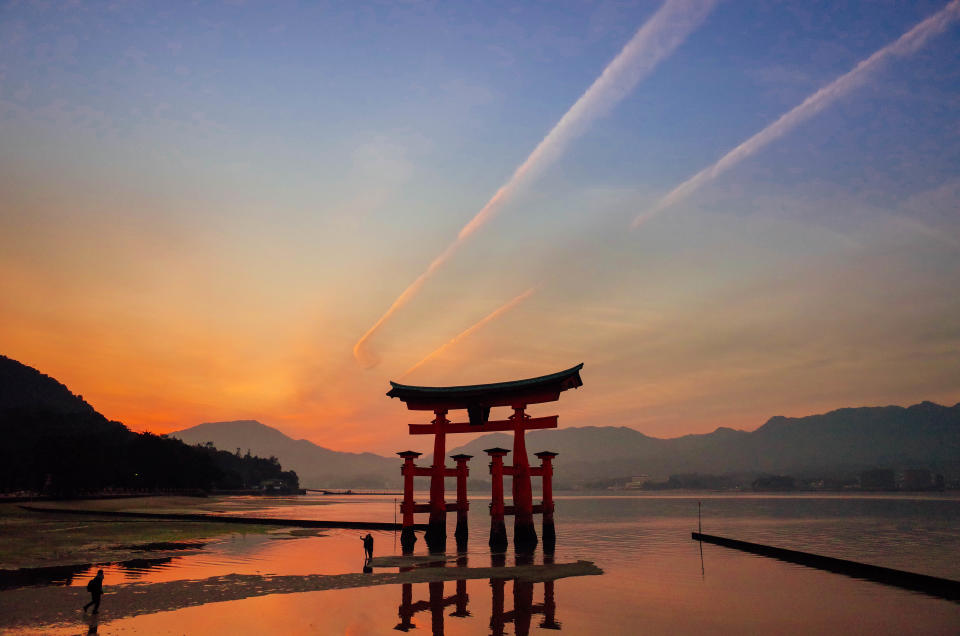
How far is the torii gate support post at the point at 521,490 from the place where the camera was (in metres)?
30.7

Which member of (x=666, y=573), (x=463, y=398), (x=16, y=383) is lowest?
(x=666, y=573)

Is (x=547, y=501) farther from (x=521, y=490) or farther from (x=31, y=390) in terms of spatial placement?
(x=31, y=390)

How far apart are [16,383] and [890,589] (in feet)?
661

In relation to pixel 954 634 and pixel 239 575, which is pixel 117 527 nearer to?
pixel 239 575

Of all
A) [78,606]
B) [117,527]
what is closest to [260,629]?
[78,606]

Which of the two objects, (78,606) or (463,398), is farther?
(463,398)

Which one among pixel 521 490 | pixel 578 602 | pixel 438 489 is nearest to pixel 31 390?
pixel 438 489

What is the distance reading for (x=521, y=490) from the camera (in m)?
30.7

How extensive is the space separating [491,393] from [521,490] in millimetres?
4860

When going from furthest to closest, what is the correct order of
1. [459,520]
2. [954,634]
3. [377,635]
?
[459,520]
[954,634]
[377,635]

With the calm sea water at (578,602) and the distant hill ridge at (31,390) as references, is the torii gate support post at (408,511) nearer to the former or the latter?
the calm sea water at (578,602)

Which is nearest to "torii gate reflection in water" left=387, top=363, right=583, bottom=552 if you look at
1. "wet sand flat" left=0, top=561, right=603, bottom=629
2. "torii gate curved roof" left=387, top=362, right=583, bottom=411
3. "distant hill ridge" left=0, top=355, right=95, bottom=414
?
"torii gate curved roof" left=387, top=362, right=583, bottom=411

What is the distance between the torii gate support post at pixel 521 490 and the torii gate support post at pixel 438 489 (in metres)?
3.73

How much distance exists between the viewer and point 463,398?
106 feet
